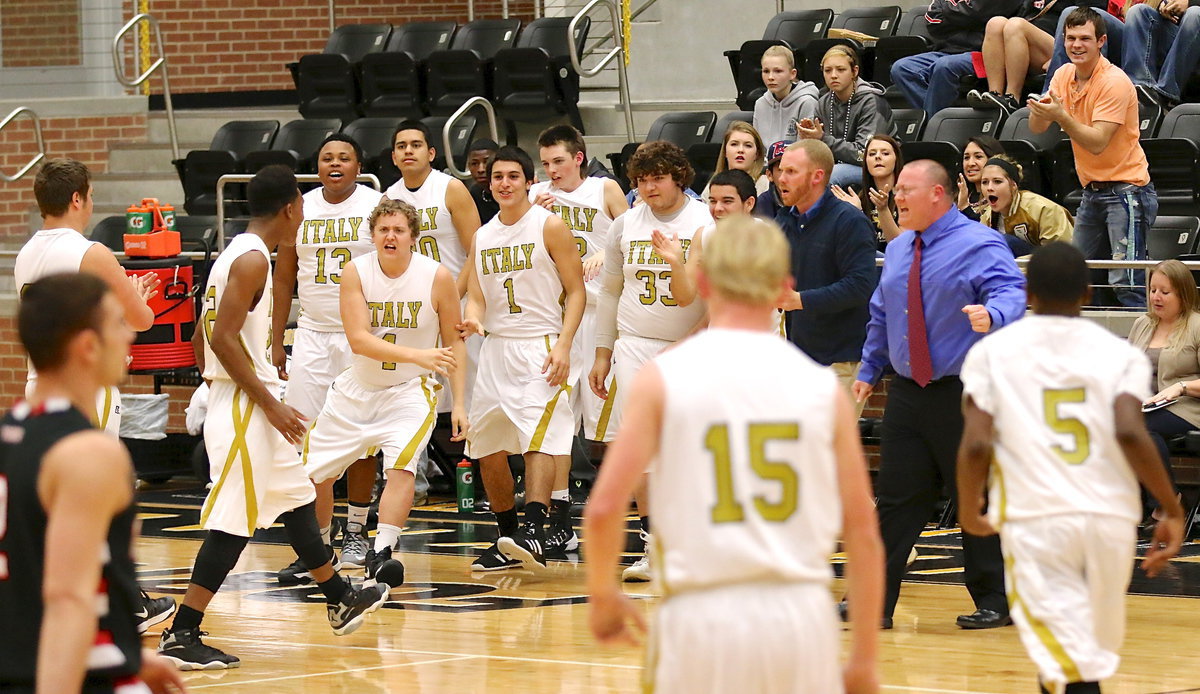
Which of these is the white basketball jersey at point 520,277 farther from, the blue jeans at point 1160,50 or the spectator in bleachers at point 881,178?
the blue jeans at point 1160,50

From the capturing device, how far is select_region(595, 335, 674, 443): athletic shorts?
7.67m

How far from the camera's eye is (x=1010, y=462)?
427 cm

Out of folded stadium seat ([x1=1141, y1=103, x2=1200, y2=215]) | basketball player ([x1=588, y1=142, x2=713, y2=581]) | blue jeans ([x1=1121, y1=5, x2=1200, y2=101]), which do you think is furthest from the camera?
blue jeans ([x1=1121, y1=5, x2=1200, y2=101])

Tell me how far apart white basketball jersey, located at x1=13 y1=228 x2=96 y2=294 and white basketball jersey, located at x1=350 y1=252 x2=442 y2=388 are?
148 cm

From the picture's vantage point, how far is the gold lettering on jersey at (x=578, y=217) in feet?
30.0

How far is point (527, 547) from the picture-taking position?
25.6 feet

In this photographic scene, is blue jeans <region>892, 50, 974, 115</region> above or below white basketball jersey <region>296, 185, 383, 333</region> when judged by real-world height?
above

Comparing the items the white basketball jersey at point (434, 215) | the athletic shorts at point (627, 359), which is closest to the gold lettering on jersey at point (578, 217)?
the white basketball jersey at point (434, 215)

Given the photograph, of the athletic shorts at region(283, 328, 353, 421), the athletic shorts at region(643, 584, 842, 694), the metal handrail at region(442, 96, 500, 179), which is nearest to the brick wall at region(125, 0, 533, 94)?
the metal handrail at region(442, 96, 500, 179)

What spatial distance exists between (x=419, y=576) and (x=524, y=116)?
19.1ft

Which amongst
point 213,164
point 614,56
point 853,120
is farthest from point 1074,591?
point 213,164

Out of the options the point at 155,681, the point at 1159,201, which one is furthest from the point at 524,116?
the point at 155,681

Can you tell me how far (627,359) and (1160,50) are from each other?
492 centimetres

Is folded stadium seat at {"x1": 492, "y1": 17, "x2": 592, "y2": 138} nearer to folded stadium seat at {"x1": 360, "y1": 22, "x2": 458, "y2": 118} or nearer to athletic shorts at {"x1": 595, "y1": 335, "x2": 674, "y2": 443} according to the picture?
folded stadium seat at {"x1": 360, "y1": 22, "x2": 458, "y2": 118}
